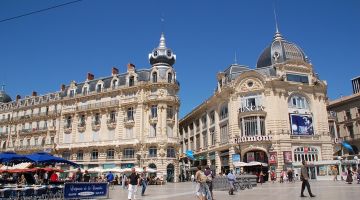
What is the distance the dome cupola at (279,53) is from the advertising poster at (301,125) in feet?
27.5

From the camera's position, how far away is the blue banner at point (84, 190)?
14.9 meters

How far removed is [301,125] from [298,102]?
3.18 meters

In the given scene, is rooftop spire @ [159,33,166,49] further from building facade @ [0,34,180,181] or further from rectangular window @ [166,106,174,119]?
rectangular window @ [166,106,174,119]

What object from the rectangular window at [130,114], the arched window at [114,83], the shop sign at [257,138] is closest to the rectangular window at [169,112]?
the rectangular window at [130,114]

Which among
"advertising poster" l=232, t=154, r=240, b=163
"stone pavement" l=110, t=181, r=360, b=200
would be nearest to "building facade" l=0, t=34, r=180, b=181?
"advertising poster" l=232, t=154, r=240, b=163

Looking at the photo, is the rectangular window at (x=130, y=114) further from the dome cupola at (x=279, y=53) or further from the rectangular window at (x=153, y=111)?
the dome cupola at (x=279, y=53)

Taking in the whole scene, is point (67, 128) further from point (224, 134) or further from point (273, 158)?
point (273, 158)

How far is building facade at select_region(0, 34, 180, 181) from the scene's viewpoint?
4659 centimetres

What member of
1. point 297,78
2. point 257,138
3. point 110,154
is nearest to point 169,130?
point 110,154

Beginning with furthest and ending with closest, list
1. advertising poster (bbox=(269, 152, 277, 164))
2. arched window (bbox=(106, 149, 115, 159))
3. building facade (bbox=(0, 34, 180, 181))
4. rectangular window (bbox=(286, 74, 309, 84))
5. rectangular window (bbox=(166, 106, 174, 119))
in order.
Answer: arched window (bbox=(106, 149, 115, 159)), rectangular window (bbox=(166, 106, 174, 119)), building facade (bbox=(0, 34, 180, 181)), rectangular window (bbox=(286, 74, 309, 84)), advertising poster (bbox=(269, 152, 277, 164))

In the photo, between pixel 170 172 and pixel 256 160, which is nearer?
pixel 256 160

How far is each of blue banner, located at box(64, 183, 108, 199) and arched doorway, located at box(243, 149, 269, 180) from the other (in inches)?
1067

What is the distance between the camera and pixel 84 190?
15.7 m

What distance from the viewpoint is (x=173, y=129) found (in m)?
47.8
